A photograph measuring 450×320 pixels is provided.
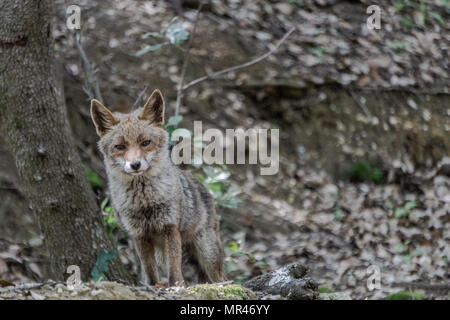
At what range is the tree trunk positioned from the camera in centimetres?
584

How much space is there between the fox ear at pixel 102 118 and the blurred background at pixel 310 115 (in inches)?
137

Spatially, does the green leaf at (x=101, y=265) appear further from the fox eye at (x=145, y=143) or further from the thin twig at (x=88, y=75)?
the thin twig at (x=88, y=75)

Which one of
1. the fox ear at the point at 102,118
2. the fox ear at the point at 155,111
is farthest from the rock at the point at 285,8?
the fox ear at the point at 102,118

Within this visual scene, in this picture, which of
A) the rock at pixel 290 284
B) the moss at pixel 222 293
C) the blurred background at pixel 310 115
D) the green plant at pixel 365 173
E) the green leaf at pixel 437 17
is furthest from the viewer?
the green leaf at pixel 437 17

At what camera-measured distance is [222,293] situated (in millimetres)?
4266

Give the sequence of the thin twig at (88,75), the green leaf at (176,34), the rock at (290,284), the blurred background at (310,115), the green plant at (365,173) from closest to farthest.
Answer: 1. the rock at (290,284)
2. the green leaf at (176,34)
3. the thin twig at (88,75)
4. the blurred background at (310,115)
5. the green plant at (365,173)

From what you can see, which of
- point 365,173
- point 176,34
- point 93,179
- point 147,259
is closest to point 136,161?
point 147,259

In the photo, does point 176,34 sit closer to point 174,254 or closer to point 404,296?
point 174,254

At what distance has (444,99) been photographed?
1147 centimetres

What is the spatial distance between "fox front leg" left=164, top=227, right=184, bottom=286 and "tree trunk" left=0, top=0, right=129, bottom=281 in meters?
1.09

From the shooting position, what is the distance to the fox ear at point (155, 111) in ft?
17.3

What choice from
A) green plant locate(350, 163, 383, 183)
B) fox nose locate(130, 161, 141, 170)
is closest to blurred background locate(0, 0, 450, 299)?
green plant locate(350, 163, 383, 183)
